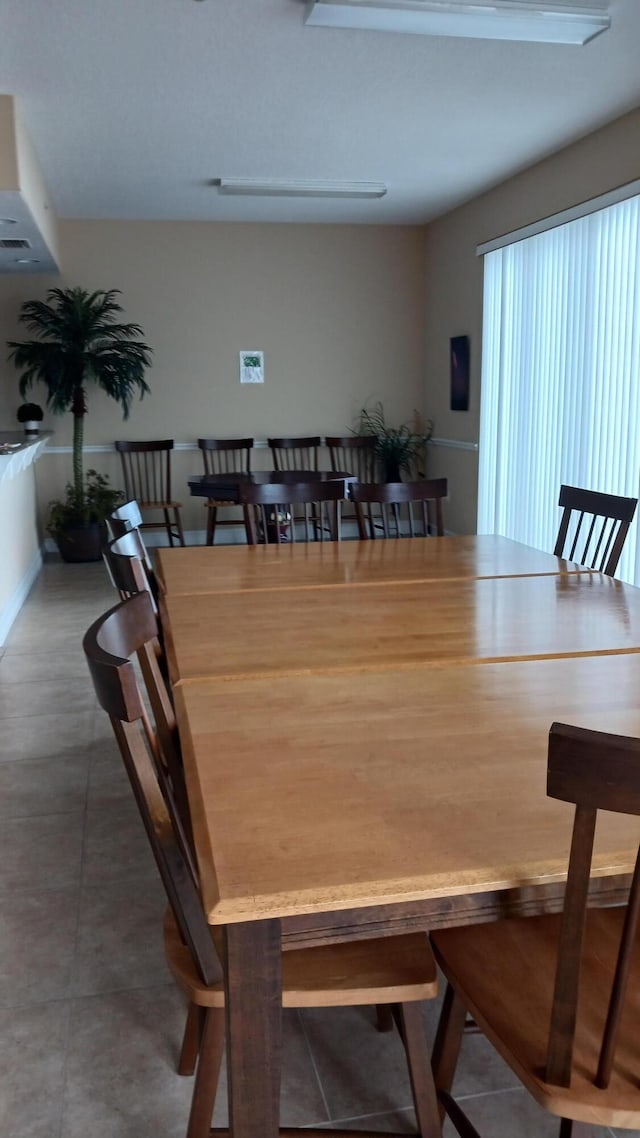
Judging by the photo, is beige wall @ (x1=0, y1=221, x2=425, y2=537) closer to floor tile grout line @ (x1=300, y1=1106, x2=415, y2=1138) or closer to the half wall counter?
the half wall counter

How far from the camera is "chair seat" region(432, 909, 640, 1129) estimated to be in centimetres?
103

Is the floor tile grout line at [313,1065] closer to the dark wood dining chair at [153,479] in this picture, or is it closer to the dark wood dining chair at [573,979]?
the dark wood dining chair at [573,979]

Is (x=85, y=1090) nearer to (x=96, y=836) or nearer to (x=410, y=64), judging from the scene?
(x=96, y=836)

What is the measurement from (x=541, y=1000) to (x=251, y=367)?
269 inches

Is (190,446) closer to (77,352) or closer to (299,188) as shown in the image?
(77,352)

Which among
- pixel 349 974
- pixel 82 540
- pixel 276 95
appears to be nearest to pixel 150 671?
pixel 349 974

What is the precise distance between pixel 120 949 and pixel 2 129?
3.72m

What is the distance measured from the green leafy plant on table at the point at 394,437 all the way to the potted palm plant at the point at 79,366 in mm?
1990

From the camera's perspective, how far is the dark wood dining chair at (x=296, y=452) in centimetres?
734

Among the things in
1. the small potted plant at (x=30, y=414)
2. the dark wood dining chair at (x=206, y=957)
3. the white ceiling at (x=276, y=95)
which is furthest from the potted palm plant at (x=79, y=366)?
the dark wood dining chair at (x=206, y=957)

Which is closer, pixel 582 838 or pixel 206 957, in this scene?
pixel 582 838

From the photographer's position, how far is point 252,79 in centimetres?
384

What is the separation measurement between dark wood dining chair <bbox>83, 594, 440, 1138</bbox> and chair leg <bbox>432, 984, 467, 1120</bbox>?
127 millimetres

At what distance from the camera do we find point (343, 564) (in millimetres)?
2938
